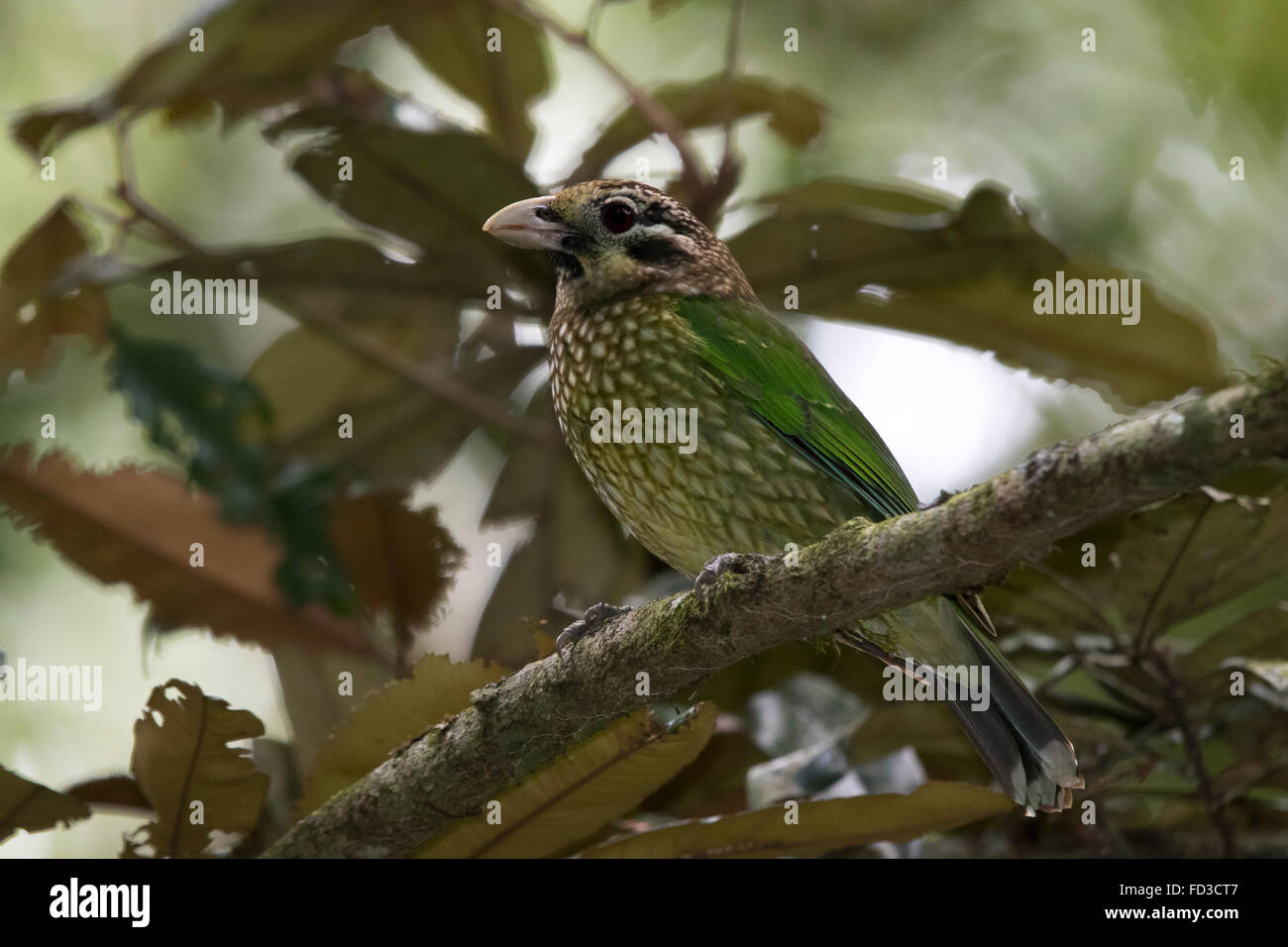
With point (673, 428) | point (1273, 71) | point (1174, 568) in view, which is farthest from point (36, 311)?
point (1273, 71)

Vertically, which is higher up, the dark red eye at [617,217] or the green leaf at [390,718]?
the dark red eye at [617,217]

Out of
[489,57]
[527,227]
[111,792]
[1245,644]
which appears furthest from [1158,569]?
[111,792]

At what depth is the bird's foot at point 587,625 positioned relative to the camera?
2051 millimetres

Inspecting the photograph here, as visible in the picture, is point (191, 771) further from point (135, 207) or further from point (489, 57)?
point (489, 57)

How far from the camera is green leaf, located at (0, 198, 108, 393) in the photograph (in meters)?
2.98

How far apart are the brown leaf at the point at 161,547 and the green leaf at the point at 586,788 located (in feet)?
2.84

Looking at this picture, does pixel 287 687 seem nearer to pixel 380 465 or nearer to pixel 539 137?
pixel 380 465

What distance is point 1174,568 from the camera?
2.47m

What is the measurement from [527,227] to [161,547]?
3.58 ft

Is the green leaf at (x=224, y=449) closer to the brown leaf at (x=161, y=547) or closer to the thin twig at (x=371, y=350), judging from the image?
the brown leaf at (x=161, y=547)

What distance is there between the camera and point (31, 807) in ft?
6.89

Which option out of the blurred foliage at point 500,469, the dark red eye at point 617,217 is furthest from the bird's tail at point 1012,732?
the dark red eye at point 617,217

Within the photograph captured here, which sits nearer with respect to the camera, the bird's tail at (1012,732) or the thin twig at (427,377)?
the bird's tail at (1012,732)

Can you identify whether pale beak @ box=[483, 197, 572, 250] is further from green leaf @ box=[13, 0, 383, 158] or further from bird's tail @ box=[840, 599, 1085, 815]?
bird's tail @ box=[840, 599, 1085, 815]
